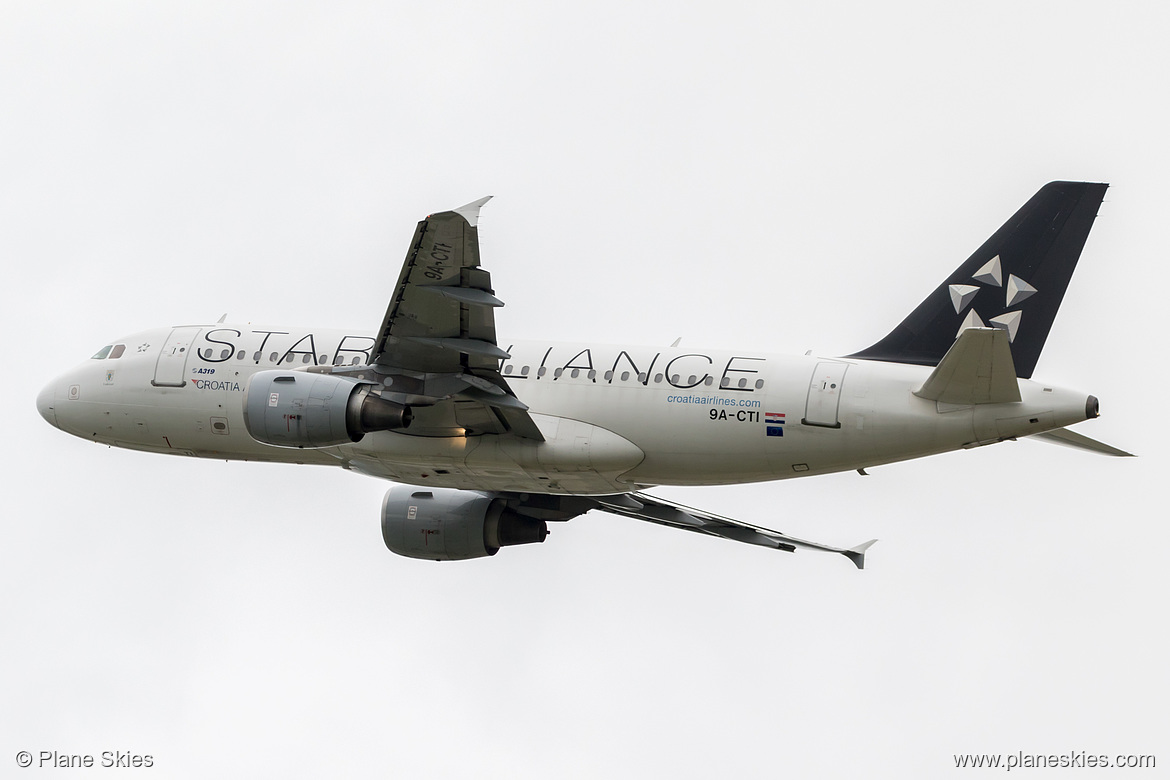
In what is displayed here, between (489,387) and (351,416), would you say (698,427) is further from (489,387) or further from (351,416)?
(351,416)

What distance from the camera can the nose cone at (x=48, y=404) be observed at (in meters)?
38.5

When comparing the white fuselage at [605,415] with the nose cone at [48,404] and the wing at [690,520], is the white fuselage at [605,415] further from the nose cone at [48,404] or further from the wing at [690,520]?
the wing at [690,520]

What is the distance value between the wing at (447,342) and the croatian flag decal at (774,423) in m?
4.84

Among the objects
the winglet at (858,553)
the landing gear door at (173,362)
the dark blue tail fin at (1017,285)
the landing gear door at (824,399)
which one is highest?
the dark blue tail fin at (1017,285)

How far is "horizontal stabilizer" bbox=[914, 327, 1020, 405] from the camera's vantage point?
30078mm

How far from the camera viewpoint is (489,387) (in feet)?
107

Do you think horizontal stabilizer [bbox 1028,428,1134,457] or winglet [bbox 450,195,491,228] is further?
horizontal stabilizer [bbox 1028,428,1134,457]

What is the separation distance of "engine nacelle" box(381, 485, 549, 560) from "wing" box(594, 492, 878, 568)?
1.98 m

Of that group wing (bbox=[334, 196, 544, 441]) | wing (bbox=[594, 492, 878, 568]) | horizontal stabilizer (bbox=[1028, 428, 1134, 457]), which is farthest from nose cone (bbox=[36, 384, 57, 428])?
horizontal stabilizer (bbox=[1028, 428, 1134, 457])

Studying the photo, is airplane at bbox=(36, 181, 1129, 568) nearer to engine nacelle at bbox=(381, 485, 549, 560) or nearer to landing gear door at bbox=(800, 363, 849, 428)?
landing gear door at bbox=(800, 363, 849, 428)

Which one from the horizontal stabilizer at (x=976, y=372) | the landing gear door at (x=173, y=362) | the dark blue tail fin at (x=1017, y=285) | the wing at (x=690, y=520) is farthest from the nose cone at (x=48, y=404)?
the horizontal stabilizer at (x=976, y=372)

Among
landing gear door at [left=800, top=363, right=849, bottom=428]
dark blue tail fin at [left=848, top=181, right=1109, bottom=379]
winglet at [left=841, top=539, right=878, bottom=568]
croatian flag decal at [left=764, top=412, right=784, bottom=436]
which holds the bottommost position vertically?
winglet at [left=841, top=539, right=878, bottom=568]

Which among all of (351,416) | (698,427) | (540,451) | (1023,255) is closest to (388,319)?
(351,416)

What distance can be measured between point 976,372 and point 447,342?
10412 millimetres
